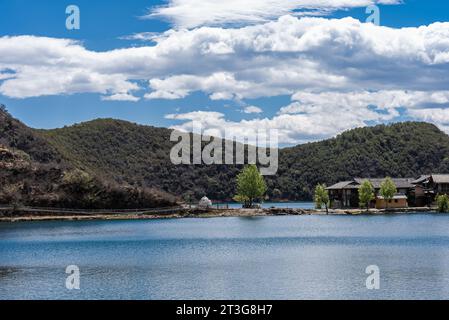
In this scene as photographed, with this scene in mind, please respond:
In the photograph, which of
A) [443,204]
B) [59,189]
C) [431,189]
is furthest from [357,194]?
[59,189]

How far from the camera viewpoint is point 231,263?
1953 inches

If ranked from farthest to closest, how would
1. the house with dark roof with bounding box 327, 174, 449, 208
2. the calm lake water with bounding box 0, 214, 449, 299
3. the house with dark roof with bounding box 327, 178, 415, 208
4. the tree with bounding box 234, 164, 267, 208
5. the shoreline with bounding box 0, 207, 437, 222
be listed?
1. the house with dark roof with bounding box 327, 174, 449, 208
2. the house with dark roof with bounding box 327, 178, 415, 208
3. the tree with bounding box 234, 164, 267, 208
4. the shoreline with bounding box 0, 207, 437, 222
5. the calm lake water with bounding box 0, 214, 449, 299

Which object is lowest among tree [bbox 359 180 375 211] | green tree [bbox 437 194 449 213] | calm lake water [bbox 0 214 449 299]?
calm lake water [bbox 0 214 449 299]

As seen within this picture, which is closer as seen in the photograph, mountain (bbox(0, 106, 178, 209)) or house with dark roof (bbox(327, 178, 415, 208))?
mountain (bbox(0, 106, 178, 209))

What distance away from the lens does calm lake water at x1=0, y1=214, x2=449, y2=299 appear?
37.3 meters

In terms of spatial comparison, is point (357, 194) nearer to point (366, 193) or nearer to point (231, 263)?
point (366, 193)

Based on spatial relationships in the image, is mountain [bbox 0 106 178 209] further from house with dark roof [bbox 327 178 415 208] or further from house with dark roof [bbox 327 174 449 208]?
house with dark roof [bbox 327 174 449 208]

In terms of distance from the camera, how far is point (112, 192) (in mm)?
127812

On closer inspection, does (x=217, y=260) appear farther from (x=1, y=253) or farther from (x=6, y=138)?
(x=6, y=138)

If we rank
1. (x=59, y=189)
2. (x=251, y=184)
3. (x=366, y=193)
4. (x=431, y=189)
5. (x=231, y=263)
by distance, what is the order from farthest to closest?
1. (x=431, y=189)
2. (x=251, y=184)
3. (x=59, y=189)
4. (x=366, y=193)
5. (x=231, y=263)

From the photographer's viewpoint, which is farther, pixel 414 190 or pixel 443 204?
pixel 414 190

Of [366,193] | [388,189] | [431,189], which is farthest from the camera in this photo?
[431,189]

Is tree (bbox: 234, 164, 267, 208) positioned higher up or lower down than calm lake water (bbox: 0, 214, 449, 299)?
higher up

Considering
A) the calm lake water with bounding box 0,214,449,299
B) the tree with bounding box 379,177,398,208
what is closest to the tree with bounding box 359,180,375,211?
the tree with bounding box 379,177,398,208
